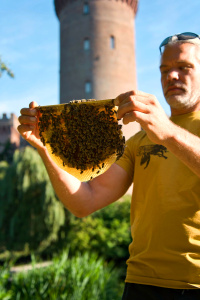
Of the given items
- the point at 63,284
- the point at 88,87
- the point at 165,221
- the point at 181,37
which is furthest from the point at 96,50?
the point at 165,221

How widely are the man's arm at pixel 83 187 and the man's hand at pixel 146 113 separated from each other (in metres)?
0.72

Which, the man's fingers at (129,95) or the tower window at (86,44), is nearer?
the man's fingers at (129,95)

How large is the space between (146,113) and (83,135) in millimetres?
476

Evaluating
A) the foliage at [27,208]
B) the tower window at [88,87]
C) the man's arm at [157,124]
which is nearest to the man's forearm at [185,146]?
the man's arm at [157,124]

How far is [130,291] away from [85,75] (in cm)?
2716

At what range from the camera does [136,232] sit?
2.04m

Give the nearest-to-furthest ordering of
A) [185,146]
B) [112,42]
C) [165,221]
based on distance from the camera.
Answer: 1. [185,146]
2. [165,221]
3. [112,42]

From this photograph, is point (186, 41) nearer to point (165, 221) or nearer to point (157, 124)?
point (157, 124)

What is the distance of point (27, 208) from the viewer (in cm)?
1404

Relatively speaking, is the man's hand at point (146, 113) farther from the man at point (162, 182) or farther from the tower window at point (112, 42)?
the tower window at point (112, 42)

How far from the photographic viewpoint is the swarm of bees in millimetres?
1839

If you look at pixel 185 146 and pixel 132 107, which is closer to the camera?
pixel 132 107

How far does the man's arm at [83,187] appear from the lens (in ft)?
7.13

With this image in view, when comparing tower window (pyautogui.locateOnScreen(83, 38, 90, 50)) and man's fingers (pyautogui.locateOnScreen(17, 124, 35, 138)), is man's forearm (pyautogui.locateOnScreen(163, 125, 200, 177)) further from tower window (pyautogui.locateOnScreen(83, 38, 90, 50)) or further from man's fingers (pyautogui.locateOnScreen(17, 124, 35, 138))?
tower window (pyautogui.locateOnScreen(83, 38, 90, 50))
